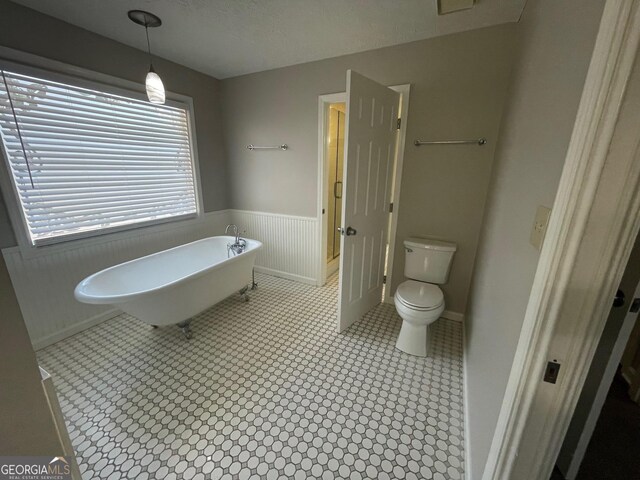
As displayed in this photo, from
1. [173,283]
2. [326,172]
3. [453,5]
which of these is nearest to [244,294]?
[173,283]

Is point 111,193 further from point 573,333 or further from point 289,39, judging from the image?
point 573,333

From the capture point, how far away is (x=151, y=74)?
171 centimetres

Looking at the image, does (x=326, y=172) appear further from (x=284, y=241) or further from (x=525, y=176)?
(x=525, y=176)

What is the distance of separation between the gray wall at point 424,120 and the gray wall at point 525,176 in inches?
18.1

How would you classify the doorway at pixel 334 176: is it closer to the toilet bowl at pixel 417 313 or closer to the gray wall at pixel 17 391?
the toilet bowl at pixel 417 313

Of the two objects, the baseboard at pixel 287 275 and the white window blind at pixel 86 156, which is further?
the baseboard at pixel 287 275

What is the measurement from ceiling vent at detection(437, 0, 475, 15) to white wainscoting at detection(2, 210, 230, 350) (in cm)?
310

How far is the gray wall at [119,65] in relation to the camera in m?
1.74

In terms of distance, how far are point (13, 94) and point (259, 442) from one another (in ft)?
9.18

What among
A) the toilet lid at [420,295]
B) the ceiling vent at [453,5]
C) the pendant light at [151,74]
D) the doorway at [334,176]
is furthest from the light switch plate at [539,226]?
the doorway at [334,176]

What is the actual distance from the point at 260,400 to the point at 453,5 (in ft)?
9.17

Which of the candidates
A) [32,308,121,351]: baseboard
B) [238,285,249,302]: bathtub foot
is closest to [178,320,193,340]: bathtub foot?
[238,285,249,302]: bathtub foot

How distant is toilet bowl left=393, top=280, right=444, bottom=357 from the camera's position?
188cm

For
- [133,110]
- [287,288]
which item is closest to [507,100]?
[287,288]
